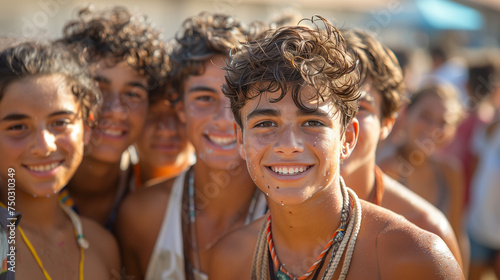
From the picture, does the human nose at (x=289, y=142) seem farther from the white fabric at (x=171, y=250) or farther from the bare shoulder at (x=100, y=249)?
the bare shoulder at (x=100, y=249)

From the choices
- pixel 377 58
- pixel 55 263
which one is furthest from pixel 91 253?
pixel 377 58

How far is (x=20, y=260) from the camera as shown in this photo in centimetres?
262

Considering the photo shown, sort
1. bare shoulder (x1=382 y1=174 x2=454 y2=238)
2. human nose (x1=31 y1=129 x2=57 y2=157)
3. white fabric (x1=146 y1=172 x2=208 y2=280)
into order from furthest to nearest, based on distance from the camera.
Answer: white fabric (x1=146 y1=172 x2=208 y2=280), bare shoulder (x1=382 y1=174 x2=454 y2=238), human nose (x1=31 y1=129 x2=57 y2=157)

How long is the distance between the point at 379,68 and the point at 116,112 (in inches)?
63.6

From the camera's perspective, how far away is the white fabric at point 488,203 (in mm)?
5504

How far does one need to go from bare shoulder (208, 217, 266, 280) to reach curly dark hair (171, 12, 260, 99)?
1.14m

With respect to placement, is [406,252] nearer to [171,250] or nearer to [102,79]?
[171,250]

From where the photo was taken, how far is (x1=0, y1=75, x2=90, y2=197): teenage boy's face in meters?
2.73

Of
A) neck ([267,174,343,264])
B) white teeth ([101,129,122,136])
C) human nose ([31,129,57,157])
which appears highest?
human nose ([31,129,57,157])

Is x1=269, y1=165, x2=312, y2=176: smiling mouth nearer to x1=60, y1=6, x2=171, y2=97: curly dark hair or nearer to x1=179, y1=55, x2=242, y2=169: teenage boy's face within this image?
x1=179, y1=55, x2=242, y2=169: teenage boy's face

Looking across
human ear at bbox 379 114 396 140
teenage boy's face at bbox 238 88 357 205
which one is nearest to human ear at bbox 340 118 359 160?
teenage boy's face at bbox 238 88 357 205

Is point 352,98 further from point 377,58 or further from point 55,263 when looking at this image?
point 55,263

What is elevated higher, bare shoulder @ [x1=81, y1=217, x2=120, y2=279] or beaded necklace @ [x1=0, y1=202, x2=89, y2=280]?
beaded necklace @ [x1=0, y1=202, x2=89, y2=280]

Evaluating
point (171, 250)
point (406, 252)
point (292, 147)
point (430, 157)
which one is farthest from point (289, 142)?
point (430, 157)
